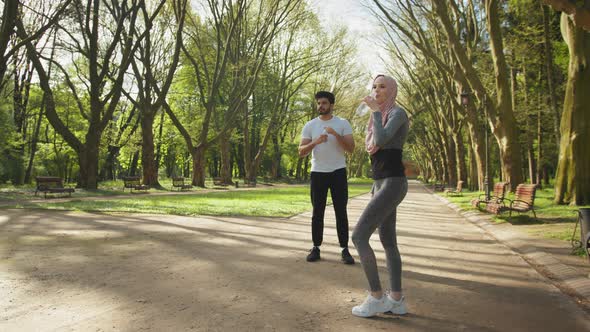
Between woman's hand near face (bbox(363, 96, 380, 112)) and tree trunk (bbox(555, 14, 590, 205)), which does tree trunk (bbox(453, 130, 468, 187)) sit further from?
woman's hand near face (bbox(363, 96, 380, 112))

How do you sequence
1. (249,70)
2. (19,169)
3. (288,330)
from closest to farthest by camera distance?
(288,330)
(249,70)
(19,169)

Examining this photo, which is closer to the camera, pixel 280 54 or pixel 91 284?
pixel 91 284

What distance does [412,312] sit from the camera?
12.0 ft

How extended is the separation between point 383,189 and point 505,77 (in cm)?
1544

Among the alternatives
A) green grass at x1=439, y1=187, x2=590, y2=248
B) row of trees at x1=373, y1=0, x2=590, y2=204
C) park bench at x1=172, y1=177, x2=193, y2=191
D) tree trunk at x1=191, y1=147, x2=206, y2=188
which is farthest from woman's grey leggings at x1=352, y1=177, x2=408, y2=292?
tree trunk at x1=191, y1=147, x2=206, y2=188

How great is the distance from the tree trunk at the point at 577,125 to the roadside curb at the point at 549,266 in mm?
5017

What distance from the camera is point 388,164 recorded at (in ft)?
11.8

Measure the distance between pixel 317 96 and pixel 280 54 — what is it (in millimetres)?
31935

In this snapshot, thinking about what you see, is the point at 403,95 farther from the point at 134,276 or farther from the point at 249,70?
the point at 134,276

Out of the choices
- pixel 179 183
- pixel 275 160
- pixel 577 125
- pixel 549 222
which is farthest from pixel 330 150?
pixel 275 160

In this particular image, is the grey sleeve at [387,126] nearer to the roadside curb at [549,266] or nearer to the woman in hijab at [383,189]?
the woman in hijab at [383,189]

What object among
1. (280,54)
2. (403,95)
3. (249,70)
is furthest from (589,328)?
(403,95)

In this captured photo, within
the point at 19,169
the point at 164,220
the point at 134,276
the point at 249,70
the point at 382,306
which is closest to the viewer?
the point at 382,306

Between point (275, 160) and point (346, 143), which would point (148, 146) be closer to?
point (346, 143)
